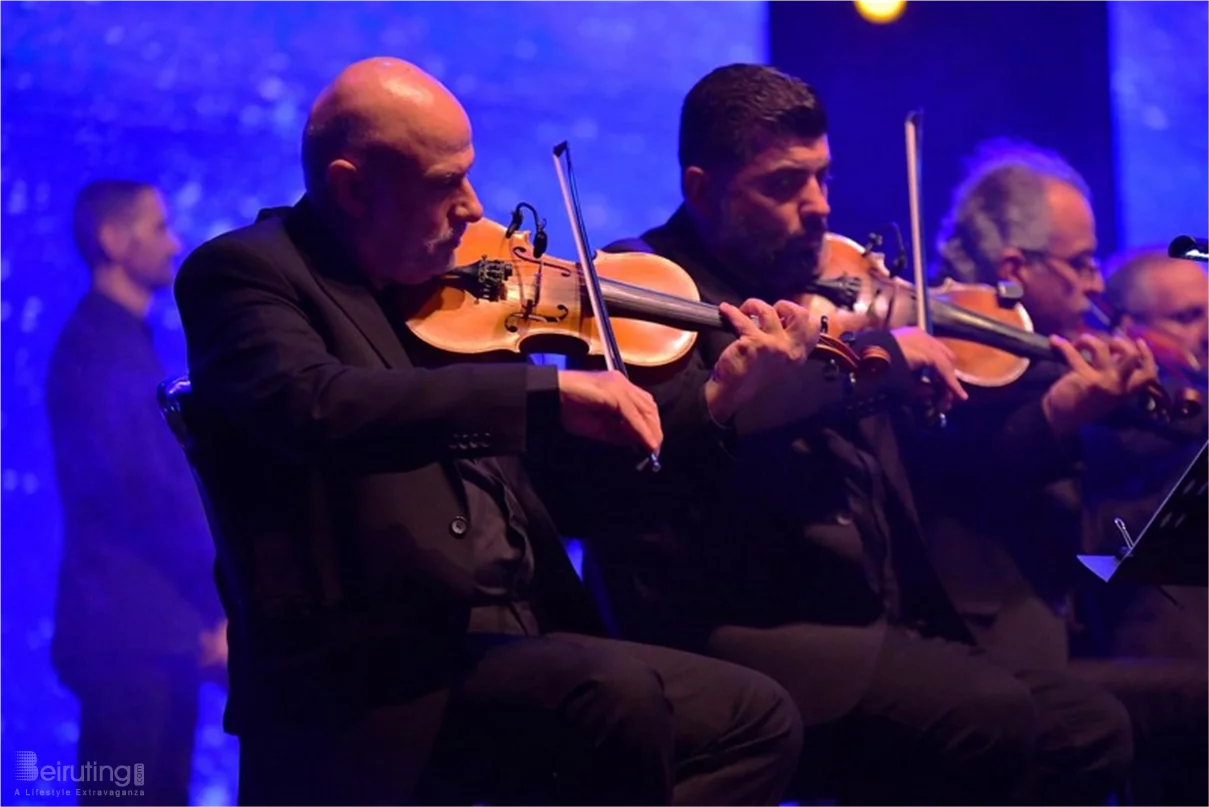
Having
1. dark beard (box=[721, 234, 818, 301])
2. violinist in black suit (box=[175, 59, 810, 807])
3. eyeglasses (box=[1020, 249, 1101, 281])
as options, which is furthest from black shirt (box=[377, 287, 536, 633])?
eyeglasses (box=[1020, 249, 1101, 281])

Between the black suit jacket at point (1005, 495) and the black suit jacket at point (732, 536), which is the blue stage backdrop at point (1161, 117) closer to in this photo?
the black suit jacket at point (1005, 495)

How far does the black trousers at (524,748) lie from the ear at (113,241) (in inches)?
56.8

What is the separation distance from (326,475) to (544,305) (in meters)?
0.42

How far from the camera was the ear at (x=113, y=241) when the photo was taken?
2834mm

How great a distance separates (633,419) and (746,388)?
18.9 inches

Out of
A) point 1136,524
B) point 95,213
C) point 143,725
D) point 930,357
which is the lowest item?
point 143,725

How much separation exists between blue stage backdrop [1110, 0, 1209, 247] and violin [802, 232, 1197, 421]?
0.95m

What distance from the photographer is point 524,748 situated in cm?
170

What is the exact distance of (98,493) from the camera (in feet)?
9.16

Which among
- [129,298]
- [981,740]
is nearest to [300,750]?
[981,740]

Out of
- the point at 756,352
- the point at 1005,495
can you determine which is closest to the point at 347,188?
the point at 756,352

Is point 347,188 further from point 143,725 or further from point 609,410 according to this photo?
point 143,725

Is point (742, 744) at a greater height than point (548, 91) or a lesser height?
lesser

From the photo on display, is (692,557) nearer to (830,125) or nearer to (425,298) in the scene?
(425,298)
